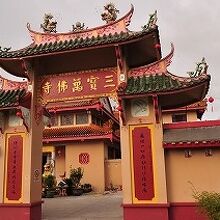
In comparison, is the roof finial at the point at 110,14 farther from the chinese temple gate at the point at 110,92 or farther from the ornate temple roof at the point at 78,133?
the ornate temple roof at the point at 78,133

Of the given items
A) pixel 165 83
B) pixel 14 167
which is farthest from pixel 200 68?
pixel 14 167

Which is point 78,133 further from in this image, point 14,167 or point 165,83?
point 165,83

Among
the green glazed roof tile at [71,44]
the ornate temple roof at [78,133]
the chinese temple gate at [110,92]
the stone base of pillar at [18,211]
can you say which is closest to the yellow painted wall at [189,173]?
the chinese temple gate at [110,92]

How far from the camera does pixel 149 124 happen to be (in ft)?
34.8

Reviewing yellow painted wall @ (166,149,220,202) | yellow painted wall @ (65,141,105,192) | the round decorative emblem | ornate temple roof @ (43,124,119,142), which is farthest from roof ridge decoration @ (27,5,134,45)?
the round decorative emblem

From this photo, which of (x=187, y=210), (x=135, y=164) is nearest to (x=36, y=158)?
(x=135, y=164)

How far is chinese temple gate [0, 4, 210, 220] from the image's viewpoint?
10.2m

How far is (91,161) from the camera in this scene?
95.2 feet

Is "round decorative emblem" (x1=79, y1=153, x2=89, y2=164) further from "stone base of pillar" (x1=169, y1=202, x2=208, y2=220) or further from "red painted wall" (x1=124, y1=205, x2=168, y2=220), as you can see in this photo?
"stone base of pillar" (x1=169, y1=202, x2=208, y2=220)

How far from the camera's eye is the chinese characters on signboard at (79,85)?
458 inches

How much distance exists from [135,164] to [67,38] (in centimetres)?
570

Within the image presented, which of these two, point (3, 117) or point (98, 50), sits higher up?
point (98, 50)

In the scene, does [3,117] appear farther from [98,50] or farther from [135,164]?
[135,164]

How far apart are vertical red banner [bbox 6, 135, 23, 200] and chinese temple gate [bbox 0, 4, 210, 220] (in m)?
0.03
